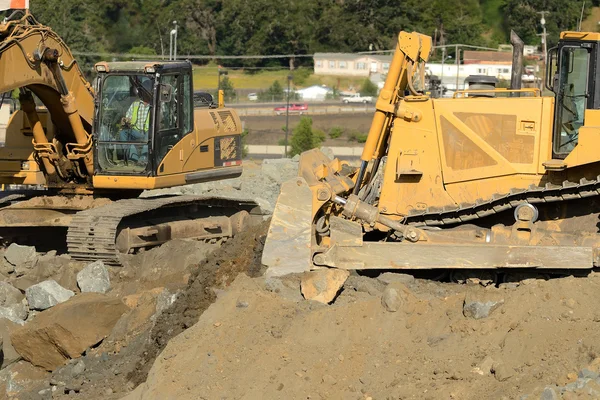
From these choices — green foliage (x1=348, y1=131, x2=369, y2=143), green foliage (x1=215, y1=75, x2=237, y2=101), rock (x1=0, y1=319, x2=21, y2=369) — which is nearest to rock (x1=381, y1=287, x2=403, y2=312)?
rock (x1=0, y1=319, x2=21, y2=369)

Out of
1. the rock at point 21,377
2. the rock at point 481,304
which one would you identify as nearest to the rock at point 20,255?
the rock at point 21,377

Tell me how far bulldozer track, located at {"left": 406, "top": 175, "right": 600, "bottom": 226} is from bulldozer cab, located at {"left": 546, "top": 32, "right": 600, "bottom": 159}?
1.92ft

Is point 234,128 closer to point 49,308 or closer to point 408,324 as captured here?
point 49,308

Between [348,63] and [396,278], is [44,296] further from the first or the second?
[348,63]

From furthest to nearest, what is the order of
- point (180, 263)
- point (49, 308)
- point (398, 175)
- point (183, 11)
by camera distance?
point (183, 11)
point (180, 263)
point (49, 308)
point (398, 175)

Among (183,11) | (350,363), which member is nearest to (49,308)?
(350,363)

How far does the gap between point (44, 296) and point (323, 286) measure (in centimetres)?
418

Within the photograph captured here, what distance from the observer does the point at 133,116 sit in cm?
1500

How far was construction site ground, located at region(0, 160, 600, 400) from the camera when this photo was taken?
8.03 meters

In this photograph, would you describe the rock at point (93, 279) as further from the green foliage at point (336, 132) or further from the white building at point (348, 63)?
the white building at point (348, 63)

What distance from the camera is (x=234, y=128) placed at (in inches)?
658

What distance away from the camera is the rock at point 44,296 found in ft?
41.6

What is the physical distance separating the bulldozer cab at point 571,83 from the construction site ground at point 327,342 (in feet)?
5.27

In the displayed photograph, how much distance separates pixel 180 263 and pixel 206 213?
2.17 m
